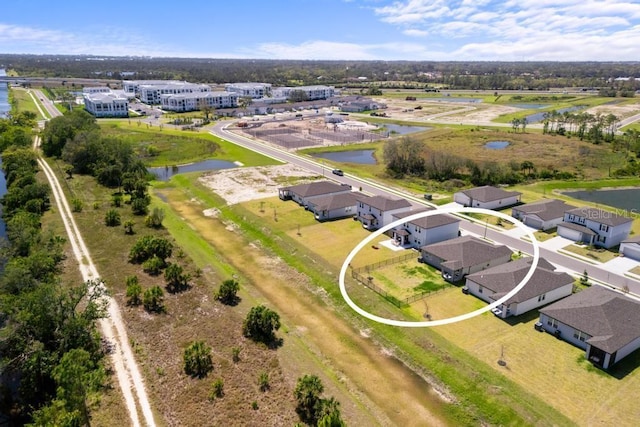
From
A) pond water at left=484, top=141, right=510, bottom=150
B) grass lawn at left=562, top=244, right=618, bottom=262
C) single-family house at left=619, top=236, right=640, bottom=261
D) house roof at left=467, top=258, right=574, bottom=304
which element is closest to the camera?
house roof at left=467, top=258, right=574, bottom=304

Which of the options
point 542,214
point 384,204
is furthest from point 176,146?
point 542,214

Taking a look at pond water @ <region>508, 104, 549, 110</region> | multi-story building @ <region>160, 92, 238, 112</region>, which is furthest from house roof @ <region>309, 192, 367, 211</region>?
pond water @ <region>508, 104, 549, 110</region>

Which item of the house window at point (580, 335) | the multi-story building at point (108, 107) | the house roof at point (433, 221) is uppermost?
the multi-story building at point (108, 107)

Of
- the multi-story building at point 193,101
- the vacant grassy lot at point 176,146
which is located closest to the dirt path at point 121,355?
the vacant grassy lot at point 176,146

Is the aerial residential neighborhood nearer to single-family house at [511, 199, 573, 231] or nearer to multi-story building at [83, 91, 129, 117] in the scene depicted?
single-family house at [511, 199, 573, 231]

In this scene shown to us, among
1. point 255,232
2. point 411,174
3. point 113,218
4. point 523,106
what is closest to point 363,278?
point 255,232

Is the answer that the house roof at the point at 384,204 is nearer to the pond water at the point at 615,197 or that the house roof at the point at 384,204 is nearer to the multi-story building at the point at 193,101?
the pond water at the point at 615,197
